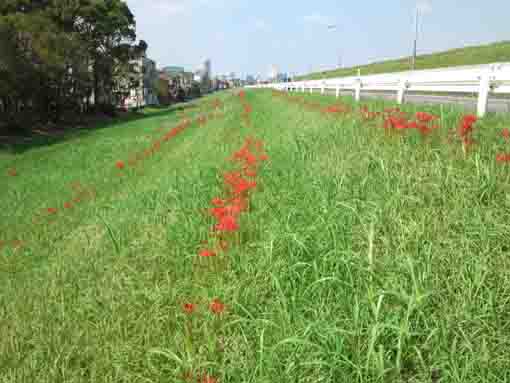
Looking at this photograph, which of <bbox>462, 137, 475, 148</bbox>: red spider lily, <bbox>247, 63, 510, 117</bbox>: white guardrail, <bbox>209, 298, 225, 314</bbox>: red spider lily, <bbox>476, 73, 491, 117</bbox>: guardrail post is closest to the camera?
<bbox>209, 298, 225, 314</bbox>: red spider lily

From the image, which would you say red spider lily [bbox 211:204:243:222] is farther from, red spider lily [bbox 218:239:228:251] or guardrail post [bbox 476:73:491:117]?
guardrail post [bbox 476:73:491:117]

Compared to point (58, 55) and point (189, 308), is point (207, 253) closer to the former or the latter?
point (189, 308)

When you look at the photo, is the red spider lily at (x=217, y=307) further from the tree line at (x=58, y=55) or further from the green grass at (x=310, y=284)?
the tree line at (x=58, y=55)

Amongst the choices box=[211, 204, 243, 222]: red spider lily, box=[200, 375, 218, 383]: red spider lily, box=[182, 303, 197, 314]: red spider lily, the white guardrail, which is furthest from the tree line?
box=[200, 375, 218, 383]: red spider lily

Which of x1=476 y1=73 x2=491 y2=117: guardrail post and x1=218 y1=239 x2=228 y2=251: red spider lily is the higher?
x1=476 y1=73 x2=491 y2=117: guardrail post

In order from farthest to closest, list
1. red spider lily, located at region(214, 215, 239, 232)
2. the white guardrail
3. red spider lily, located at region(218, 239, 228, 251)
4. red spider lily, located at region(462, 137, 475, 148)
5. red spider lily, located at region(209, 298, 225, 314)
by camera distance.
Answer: the white guardrail < red spider lily, located at region(462, 137, 475, 148) < red spider lily, located at region(218, 239, 228, 251) < red spider lily, located at region(214, 215, 239, 232) < red spider lily, located at region(209, 298, 225, 314)

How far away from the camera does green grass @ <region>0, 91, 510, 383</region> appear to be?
6.37ft

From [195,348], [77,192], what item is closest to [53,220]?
[77,192]

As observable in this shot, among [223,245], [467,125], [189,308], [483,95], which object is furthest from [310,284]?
[483,95]

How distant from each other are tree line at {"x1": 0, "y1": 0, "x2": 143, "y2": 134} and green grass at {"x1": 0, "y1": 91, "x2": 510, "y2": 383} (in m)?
21.1

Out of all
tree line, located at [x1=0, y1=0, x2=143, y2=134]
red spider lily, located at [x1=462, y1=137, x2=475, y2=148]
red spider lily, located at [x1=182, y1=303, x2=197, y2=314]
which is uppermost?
tree line, located at [x1=0, y1=0, x2=143, y2=134]

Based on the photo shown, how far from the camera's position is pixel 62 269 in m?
4.27

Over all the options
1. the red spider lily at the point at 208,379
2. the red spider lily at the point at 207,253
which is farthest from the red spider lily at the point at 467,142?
the red spider lily at the point at 208,379

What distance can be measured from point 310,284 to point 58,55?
27119 mm
